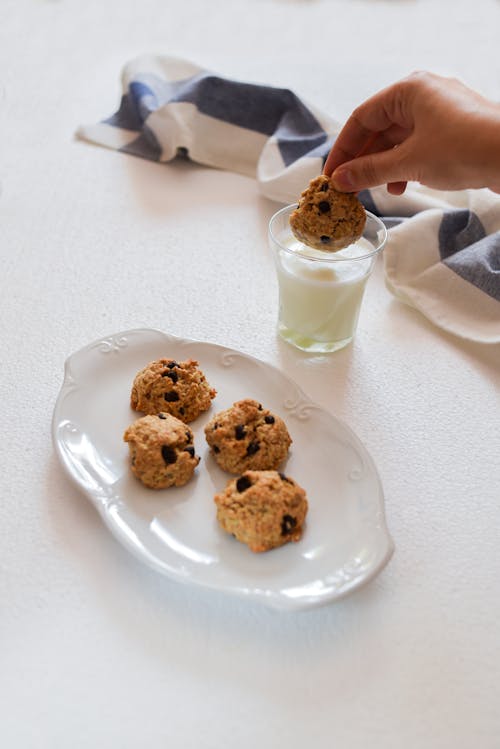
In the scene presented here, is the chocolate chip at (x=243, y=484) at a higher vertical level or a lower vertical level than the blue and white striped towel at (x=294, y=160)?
lower

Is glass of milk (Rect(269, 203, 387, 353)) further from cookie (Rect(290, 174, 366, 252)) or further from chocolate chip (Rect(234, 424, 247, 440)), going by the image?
chocolate chip (Rect(234, 424, 247, 440))

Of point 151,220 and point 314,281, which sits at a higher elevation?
point 314,281

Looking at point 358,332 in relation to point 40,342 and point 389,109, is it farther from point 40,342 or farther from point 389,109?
point 40,342

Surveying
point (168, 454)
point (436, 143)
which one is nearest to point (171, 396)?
point (168, 454)

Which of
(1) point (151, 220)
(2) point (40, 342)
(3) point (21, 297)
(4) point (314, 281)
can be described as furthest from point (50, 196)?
(4) point (314, 281)

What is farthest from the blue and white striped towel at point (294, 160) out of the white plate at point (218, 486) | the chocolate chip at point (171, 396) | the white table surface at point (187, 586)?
the chocolate chip at point (171, 396)

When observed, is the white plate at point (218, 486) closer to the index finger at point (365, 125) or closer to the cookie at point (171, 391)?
the cookie at point (171, 391)

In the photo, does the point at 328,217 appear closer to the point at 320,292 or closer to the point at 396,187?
the point at 320,292
